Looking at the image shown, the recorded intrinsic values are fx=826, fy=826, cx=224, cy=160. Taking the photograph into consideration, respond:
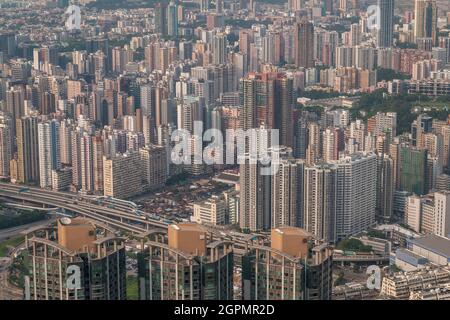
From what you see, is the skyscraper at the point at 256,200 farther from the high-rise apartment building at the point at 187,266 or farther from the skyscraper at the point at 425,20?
the skyscraper at the point at 425,20

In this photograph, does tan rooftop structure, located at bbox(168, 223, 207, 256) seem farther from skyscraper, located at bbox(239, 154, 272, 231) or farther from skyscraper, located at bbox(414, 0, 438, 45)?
skyscraper, located at bbox(414, 0, 438, 45)

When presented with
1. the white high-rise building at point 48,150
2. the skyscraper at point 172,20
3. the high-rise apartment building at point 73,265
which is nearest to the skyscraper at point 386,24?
the skyscraper at point 172,20

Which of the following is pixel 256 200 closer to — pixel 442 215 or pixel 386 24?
pixel 442 215

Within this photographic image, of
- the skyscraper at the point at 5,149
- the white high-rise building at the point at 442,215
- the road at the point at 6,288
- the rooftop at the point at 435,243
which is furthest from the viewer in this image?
the skyscraper at the point at 5,149

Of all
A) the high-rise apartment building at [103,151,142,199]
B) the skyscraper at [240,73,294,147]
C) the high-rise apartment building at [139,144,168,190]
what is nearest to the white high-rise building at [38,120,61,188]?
the high-rise apartment building at [103,151,142,199]

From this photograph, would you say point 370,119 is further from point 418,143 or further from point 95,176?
point 95,176
